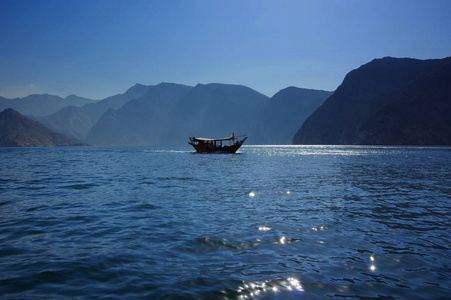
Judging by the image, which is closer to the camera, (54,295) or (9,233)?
(54,295)

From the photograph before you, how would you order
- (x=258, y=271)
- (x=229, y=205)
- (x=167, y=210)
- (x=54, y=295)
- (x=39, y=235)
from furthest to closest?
(x=229, y=205), (x=167, y=210), (x=39, y=235), (x=258, y=271), (x=54, y=295)

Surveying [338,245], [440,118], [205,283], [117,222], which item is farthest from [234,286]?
[440,118]

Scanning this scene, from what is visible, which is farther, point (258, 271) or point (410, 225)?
point (410, 225)

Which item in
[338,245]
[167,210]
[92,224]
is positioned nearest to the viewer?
[338,245]

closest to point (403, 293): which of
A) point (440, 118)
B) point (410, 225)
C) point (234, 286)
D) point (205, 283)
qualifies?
point (234, 286)

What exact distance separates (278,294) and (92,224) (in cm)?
792

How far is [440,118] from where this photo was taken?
143875mm

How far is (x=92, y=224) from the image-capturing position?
10.5m

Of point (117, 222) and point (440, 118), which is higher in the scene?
point (440, 118)

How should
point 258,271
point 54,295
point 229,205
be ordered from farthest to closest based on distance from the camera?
point 229,205
point 258,271
point 54,295

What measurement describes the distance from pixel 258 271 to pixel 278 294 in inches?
42.5

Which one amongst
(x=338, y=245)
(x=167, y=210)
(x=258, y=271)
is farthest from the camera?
(x=167, y=210)

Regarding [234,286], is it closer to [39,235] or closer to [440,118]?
[39,235]

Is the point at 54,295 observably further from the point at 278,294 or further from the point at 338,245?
the point at 338,245
